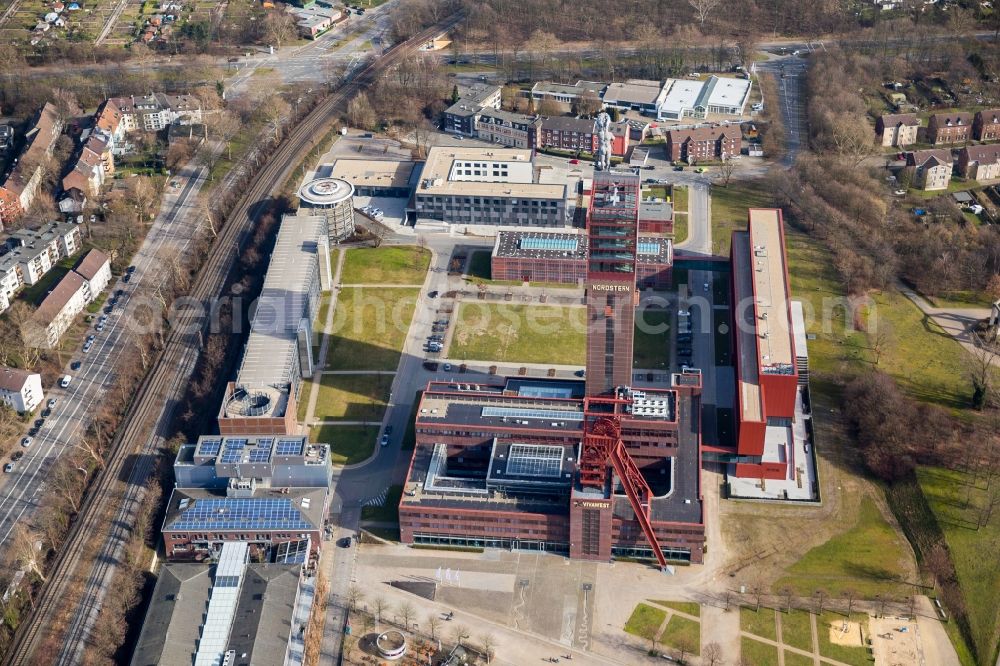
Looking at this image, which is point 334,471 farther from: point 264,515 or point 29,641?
point 29,641

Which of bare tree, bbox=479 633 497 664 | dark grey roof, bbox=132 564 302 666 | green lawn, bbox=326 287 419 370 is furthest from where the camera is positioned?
green lawn, bbox=326 287 419 370

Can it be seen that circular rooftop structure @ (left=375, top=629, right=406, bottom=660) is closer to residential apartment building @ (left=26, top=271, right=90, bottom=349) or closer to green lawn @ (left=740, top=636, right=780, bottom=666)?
green lawn @ (left=740, top=636, right=780, bottom=666)

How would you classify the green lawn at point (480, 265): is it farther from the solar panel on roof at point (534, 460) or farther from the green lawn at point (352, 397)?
the solar panel on roof at point (534, 460)

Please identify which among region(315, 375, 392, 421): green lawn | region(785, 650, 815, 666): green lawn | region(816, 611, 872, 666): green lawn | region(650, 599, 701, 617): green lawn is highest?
region(816, 611, 872, 666): green lawn

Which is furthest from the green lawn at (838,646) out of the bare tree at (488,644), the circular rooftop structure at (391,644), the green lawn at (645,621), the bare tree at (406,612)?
the circular rooftop structure at (391,644)

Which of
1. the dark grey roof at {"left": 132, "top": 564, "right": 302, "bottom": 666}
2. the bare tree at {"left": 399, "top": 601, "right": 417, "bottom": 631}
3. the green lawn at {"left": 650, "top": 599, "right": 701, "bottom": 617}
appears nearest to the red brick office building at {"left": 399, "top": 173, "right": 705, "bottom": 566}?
the green lawn at {"left": 650, "top": 599, "right": 701, "bottom": 617}
